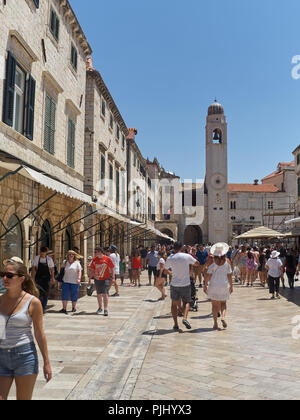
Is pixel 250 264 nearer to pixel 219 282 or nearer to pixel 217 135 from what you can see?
pixel 219 282

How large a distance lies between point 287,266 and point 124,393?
11989 mm

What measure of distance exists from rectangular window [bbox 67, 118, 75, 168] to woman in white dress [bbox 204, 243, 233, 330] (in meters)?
7.58

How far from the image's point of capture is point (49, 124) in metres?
11.9

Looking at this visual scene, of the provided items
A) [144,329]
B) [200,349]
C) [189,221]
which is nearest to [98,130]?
[144,329]

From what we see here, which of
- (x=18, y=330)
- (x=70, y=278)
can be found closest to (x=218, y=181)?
(x=70, y=278)

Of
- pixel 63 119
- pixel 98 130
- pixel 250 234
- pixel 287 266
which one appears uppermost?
pixel 98 130

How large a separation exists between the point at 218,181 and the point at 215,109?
35.6 feet

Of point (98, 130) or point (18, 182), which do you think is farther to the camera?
point (98, 130)

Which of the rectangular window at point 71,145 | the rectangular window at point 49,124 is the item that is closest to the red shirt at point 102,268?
the rectangular window at point 49,124

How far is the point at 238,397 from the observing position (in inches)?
163

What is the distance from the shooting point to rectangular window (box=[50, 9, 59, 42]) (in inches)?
467

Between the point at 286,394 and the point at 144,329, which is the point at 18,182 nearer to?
the point at 144,329

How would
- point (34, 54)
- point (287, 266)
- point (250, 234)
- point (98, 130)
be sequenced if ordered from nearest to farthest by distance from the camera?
point (34, 54) → point (287, 266) → point (98, 130) → point (250, 234)

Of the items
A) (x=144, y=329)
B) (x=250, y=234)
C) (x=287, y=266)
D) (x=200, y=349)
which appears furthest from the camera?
(x=250, y=234)
